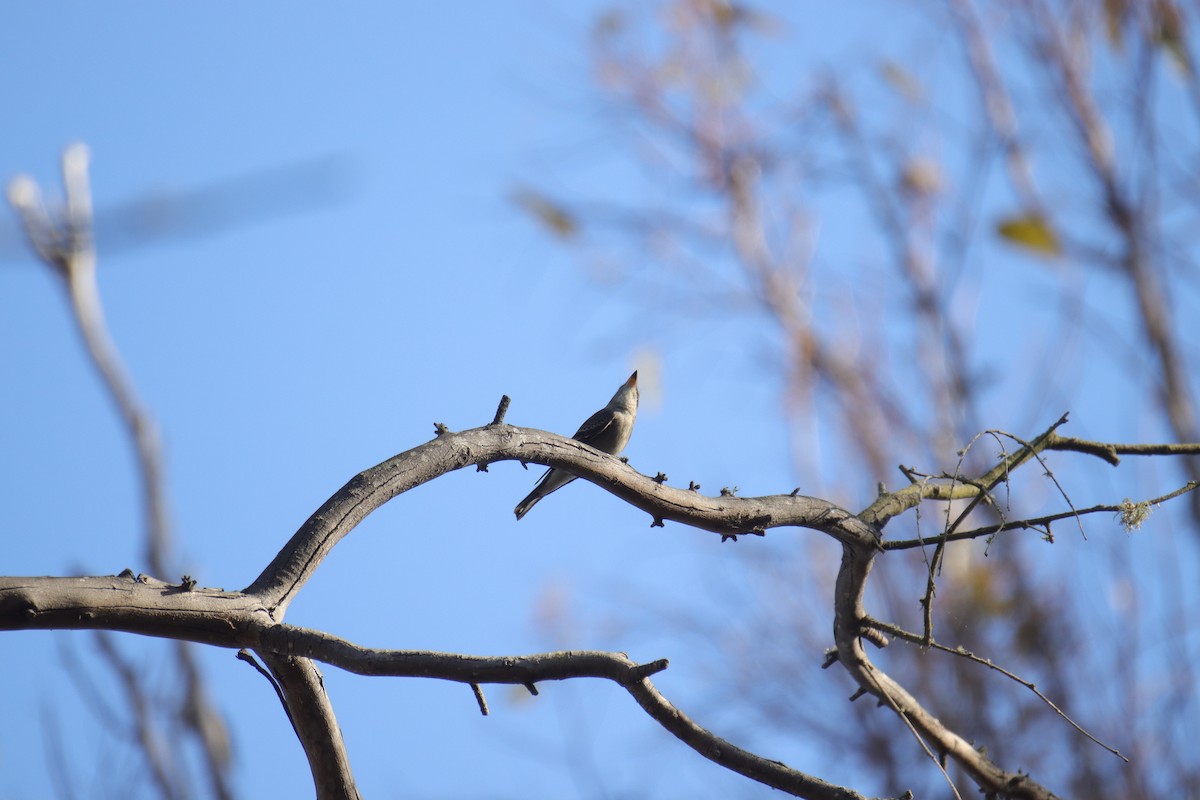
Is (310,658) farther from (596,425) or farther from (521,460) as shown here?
(596,425)

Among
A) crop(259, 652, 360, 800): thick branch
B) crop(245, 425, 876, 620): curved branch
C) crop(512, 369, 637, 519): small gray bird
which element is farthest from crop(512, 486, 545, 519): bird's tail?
crop(259, 652, 360, 800): thick branch

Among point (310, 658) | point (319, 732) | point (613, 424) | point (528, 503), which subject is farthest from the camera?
point (613, 424)

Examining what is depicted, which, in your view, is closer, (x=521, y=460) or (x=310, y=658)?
(x=310, y=658)

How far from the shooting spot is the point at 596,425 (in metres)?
5.43

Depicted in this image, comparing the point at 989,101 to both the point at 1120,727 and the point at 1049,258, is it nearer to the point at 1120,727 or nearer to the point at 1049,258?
the point at 1049,258

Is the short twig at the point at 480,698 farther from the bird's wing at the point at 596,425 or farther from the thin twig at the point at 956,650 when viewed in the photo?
the bird's wing at the point at 596,425

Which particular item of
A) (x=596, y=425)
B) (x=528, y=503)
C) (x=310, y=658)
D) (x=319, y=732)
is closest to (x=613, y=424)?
(x=596, y=425)

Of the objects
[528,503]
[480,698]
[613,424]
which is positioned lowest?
[480,698]

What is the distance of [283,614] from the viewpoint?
230 cm

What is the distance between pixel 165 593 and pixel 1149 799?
6.99 meters

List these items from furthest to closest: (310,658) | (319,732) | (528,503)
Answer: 1. (528,503)
2. (319,732)
3. (310,658)

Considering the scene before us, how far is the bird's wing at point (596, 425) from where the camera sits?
5395mm

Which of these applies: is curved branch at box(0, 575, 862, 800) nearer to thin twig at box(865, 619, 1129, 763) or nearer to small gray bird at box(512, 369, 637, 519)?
thin twig at box(865, 619, 1129, 763)

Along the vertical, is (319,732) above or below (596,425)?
below
